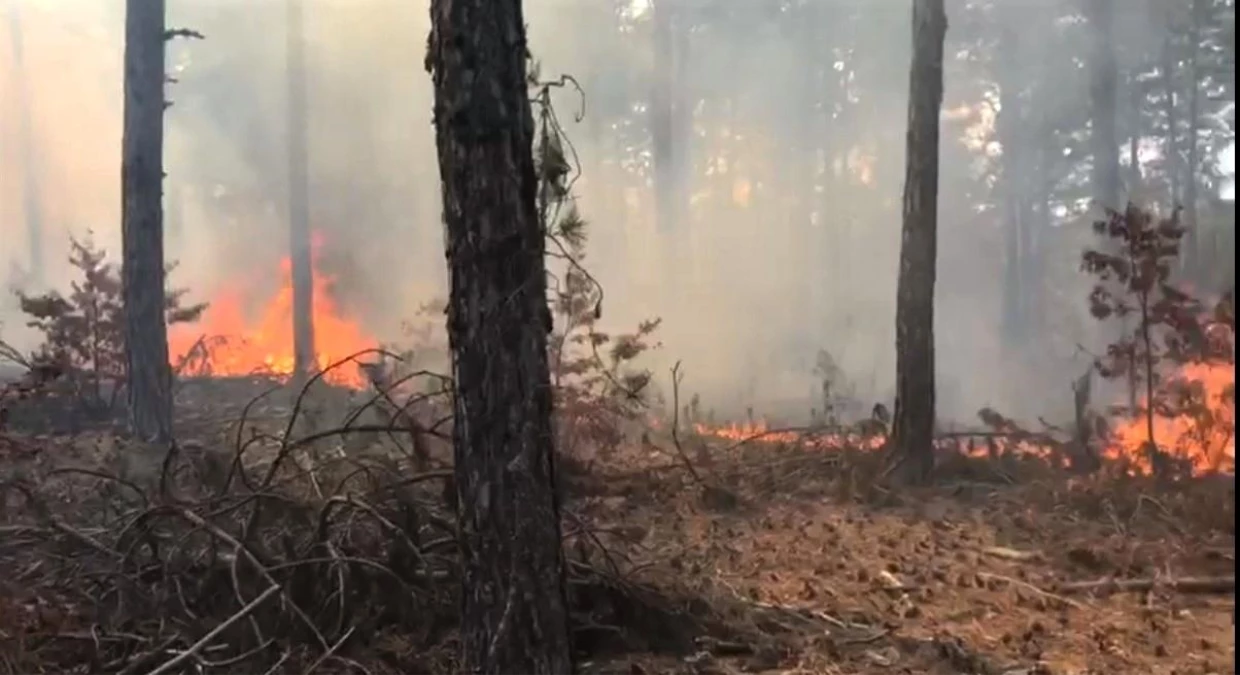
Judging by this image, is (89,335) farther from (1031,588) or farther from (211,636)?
(1031,588)

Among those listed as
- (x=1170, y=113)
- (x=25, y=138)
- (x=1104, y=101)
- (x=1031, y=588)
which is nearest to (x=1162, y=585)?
(x=1031, y=588)

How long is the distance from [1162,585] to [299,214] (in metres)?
12.5

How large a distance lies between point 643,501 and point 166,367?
4.23 meters

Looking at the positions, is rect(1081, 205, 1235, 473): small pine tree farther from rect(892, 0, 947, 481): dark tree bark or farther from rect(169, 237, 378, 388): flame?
rect(169, 237, 378, 388): flame

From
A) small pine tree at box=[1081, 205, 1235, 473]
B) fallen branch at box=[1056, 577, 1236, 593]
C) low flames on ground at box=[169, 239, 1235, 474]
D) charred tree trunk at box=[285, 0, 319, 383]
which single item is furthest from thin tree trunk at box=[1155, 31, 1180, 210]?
fallen branch at box=[1056, 577, 1236, 593]

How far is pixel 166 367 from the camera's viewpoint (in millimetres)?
8469

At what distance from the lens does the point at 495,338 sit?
3.34 meters

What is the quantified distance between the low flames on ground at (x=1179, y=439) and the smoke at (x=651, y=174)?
5793 mm

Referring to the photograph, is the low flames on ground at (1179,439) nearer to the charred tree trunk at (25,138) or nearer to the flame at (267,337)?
the flame at (267,337)

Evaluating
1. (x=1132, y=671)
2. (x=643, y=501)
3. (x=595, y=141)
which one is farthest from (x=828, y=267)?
(x=1132, y=671)

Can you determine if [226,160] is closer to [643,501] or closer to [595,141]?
[595,141]

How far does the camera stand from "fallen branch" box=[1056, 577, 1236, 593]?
5.11 meters

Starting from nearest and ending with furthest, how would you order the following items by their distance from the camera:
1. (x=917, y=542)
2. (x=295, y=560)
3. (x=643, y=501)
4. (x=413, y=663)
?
1. (x=413, y=663)
2. (x=295, y=560)
3. (x=917, y=542)
4. (x=643, y=501)

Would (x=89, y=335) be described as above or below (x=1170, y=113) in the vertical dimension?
below
